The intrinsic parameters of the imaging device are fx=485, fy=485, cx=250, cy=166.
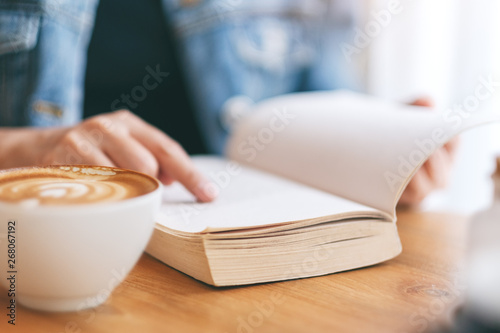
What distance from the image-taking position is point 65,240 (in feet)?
1.00

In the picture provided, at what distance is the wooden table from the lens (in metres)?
0.34

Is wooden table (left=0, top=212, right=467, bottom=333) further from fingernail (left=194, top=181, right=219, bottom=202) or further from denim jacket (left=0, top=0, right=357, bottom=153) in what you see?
denim jacket (left=0, top=0, right=357, bottom=153)

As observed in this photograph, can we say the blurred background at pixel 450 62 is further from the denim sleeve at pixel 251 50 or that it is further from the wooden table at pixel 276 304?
the wooden table at pixel 276 304

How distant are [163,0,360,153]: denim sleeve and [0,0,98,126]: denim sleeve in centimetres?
22

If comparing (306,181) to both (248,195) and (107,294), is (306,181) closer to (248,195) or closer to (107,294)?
(248,195)

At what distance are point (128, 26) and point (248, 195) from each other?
1.99ft

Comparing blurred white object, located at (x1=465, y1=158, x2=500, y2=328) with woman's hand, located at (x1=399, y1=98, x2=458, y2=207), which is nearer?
blurred white object, located at (x1=465, y1=158, x2=500, y2=328)

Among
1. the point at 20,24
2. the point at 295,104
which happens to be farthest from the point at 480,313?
the point at 20,24

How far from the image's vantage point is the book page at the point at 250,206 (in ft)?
1.40

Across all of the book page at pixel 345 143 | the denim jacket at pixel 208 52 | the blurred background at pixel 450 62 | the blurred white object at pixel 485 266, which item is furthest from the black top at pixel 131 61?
the blurred white object at pixel 485 266

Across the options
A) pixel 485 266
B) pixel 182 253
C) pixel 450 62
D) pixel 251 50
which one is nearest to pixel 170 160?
pixel 182 253

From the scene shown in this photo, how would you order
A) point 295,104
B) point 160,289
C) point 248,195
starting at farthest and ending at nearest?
1. point 295,104
2. point 248,195
3. point 160,289

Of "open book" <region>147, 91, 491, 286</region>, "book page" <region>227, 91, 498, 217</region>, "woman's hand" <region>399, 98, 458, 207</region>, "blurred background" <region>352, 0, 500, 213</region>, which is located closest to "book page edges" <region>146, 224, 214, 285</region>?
"open book" <region>147, 91, 491, 286</region>

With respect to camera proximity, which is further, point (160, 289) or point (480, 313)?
point (160, 289)
